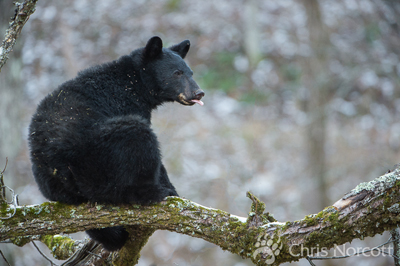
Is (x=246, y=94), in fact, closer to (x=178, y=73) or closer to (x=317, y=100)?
(x=317, y=100)

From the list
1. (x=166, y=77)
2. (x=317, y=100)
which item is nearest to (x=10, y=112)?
(x=166, y=77)

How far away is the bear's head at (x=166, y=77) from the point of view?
4.34 metres

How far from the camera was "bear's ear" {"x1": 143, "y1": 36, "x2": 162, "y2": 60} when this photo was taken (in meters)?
4.31

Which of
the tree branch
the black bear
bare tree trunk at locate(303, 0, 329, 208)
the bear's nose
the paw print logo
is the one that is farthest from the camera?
bare tree trunk at locate(303, 0, 329, 208)

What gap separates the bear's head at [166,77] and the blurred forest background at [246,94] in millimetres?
2904

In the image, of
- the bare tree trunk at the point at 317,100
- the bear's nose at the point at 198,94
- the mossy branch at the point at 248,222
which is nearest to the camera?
the mossy branch at the point at 248,222

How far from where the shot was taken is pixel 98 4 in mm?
15289

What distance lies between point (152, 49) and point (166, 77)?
1.23ft

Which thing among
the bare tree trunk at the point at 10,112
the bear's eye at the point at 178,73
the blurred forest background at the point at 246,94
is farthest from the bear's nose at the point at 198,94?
the bare tree trunk at the point at 10,112

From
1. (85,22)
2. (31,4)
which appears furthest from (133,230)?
(85,22)

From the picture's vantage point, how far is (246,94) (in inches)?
527

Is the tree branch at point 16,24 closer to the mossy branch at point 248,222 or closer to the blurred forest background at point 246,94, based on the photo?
the mossy branch at point 248,222

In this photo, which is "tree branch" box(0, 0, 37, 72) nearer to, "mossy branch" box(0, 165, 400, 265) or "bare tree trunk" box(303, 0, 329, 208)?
"mossy branch" box(0, 165, 400, 265)

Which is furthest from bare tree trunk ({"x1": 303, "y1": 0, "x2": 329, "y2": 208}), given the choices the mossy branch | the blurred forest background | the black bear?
the mossy branch
